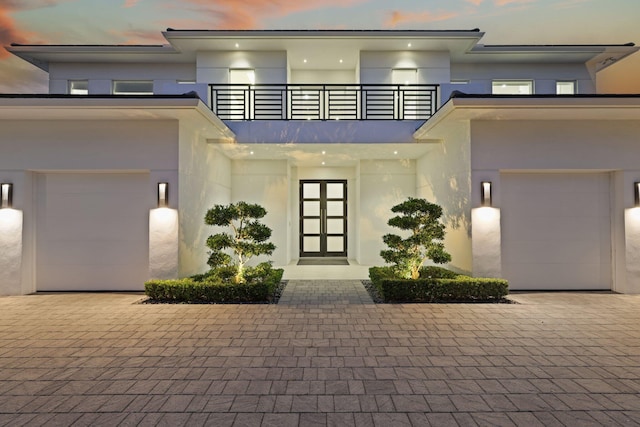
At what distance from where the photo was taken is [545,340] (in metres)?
5.21

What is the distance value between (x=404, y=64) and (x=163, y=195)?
1000 cm

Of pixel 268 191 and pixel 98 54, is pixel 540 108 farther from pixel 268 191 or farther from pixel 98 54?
pixel 98 54

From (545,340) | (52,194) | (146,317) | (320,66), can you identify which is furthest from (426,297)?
(320,66)

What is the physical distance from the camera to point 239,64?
13453 mm

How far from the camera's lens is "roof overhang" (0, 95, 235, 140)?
7152 mm

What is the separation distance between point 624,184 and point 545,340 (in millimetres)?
5440

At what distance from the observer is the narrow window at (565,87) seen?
47.3ft

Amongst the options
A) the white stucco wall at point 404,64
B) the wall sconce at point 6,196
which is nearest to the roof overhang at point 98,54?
the white stucco wall at point 404,64

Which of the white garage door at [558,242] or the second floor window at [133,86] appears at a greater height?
the second floor window at [133,86]

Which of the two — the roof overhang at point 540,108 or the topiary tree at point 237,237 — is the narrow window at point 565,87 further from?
the topiary tree at point 237,237

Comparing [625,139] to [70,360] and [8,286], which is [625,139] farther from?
[8,286]

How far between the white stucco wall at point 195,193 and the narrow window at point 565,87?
44.7 feet

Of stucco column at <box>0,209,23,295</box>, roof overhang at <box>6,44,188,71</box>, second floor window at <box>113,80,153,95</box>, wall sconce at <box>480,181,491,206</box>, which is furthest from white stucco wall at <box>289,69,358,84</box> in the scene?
stucco column at <box>0,209,23,295</box>

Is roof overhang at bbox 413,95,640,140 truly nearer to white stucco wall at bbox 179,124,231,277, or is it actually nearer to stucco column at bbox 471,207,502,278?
stucco column at bbox 471,207,502,278
